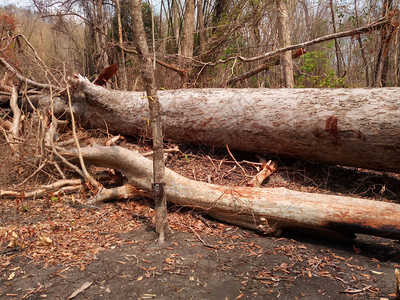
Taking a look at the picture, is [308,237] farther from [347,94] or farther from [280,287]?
[347,94]

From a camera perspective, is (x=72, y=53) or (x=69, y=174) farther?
(x=72, y=53)

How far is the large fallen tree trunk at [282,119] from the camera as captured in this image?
3.40 meters

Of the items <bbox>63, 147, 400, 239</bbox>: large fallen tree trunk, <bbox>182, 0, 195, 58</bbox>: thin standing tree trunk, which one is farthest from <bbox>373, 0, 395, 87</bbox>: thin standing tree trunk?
<bbox>182, 0, 195, 58</bbox>: thin standing tree trunk

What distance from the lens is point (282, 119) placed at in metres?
3.88

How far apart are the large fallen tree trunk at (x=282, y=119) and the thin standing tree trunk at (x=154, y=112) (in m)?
1.73

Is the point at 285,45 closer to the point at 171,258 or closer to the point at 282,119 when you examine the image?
the point at 282,119

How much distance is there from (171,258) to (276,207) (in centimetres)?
117

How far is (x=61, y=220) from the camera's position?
10.4 feet

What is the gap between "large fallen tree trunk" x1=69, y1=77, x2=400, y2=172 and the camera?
11.2ft

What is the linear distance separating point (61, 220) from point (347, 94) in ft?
12.3

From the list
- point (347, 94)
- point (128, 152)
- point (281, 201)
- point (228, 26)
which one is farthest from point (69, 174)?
point (228, 26)

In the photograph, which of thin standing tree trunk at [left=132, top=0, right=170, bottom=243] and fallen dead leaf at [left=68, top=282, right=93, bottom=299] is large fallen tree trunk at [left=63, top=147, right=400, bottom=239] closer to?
thin standing tree trunk at [left=132, top=0, right=170, bottom=243]

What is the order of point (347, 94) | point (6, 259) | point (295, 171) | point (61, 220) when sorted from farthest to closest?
1. point (295, 171)
2. point (347, 94)
3. point (61, 220)
4. point (6, 259)

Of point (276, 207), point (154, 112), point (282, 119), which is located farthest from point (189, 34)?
point (276, 207)
